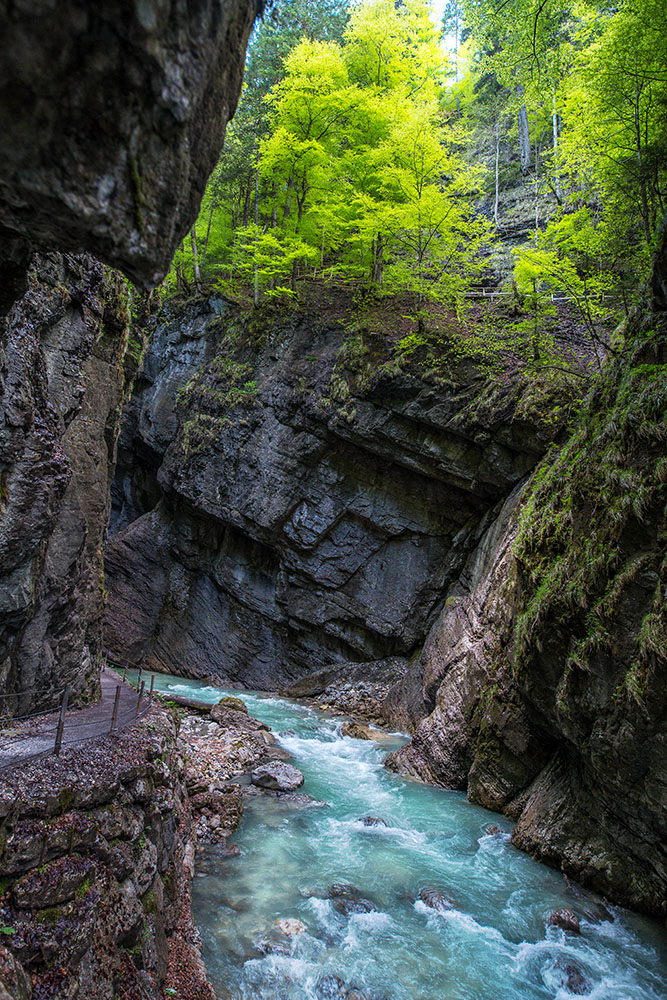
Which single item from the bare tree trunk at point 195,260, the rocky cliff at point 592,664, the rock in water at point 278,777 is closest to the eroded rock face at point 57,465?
the rock in water at point 278,777

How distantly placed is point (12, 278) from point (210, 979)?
287 inches

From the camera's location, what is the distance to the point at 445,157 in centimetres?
1709

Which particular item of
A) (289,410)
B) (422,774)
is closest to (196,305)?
(289,410)

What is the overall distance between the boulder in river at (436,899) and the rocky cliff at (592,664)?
2123mm

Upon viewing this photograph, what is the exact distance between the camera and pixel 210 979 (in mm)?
5719

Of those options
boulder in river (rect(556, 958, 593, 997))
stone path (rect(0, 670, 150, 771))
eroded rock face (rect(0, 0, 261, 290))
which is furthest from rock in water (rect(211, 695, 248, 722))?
eroded rock face (rect(0, 0, 261, 290))

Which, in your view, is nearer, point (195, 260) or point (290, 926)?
point (290, 926)

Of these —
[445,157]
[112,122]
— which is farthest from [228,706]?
[445,157]

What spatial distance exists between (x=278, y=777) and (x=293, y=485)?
1108 cm

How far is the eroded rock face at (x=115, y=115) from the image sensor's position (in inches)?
89.1

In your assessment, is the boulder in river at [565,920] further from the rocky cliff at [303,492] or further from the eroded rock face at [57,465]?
the rocky cliff at [303,492]

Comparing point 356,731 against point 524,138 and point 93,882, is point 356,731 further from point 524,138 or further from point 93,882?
point 524,138

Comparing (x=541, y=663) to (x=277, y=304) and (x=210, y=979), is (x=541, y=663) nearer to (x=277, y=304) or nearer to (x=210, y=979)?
(x=210, y=979)

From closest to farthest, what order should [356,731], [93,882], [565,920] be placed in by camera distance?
[93,882]
[565,920]
[356,731]
